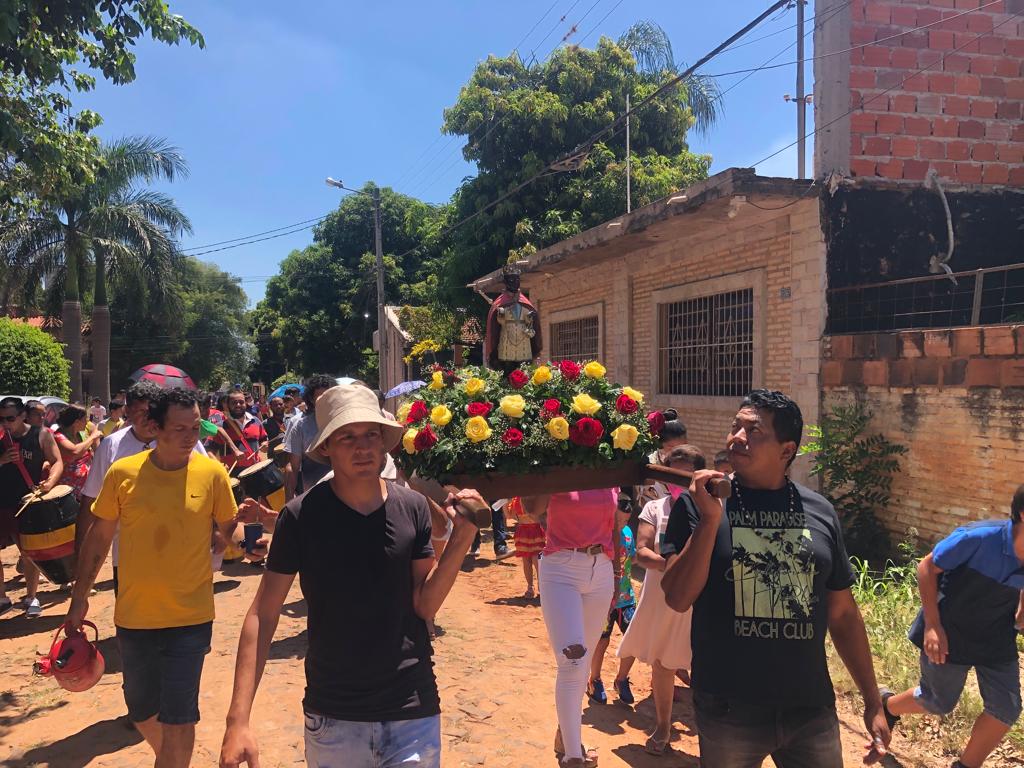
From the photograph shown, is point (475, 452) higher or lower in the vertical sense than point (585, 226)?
lower

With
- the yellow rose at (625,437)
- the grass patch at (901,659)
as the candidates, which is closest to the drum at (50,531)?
the yellow rose at (625,437)

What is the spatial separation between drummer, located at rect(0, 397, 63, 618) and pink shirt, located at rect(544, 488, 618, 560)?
4676 mm

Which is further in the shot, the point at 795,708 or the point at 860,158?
the point at 860,158

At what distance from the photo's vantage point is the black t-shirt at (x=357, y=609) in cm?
228

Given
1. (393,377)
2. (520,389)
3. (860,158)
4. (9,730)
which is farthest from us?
(393,377)

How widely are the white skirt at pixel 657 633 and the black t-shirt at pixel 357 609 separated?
6.42 feet

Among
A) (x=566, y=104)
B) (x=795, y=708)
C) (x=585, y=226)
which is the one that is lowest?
(x=795, y=708)

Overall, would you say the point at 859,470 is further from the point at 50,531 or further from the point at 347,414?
the point at 50,531

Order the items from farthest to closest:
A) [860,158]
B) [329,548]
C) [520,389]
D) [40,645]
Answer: [860,158], [40,645], [520,389], [329,548]

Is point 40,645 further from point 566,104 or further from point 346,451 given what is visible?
point 566,104

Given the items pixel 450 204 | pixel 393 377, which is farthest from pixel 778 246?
pixel 393 377

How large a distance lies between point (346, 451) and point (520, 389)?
979 mm

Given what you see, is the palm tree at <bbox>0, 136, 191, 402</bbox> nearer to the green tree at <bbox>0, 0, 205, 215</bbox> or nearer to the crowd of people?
the green tree at <bbox>0, 0, 205, 215</bbox>

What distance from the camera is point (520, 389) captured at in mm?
3154
